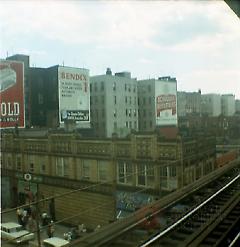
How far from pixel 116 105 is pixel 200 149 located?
4.90 feet

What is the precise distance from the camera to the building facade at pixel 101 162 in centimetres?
417

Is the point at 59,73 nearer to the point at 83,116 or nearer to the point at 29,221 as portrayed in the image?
the point at 83,116

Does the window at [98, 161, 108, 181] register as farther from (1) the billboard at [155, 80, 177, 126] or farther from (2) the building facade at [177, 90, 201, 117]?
(2) the building facade at [177, 90, 201, 117]

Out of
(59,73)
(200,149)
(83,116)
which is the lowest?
(200,149)

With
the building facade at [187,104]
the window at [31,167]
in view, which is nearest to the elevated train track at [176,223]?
the window at [31,167]

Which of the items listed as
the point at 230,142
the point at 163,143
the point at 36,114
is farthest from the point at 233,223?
the point at 230,142

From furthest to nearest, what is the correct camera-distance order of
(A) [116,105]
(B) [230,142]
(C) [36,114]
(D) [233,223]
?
(B) [230,142], (A) [116,105], (C) [36,114], (D) [233,223]

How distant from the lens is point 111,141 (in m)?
4.79

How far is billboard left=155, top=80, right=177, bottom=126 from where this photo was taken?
16.4 feet

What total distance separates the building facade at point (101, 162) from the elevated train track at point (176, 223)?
838 mm

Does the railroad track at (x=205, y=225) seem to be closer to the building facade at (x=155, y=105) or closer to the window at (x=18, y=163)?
the building facade at (x=155, y=105)

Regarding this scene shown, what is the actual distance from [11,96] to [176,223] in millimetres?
1500

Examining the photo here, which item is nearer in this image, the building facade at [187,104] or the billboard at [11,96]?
the billboard at [11,96]

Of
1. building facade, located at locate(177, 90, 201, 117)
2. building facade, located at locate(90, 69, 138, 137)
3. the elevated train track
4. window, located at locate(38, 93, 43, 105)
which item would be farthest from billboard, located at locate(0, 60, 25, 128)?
building facade, located at locate(177, 90, 201, 117)
